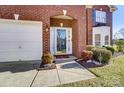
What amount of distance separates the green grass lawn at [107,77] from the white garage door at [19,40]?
3229 millimetres

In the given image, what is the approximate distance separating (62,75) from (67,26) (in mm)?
Answer: 5052

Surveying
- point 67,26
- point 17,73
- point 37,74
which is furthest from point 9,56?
point 67,26

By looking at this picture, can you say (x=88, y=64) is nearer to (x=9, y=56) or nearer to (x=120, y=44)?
(x=120, y=44)

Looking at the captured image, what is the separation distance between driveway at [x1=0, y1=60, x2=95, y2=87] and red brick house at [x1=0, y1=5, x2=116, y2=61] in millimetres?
1679

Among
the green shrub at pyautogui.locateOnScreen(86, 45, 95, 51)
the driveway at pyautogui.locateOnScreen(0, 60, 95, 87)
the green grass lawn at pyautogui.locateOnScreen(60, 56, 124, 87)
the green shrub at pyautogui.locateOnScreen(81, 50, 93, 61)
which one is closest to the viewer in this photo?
the green grass lawn at pyautogui.locateOnScreen(60, 56, 124, 87)

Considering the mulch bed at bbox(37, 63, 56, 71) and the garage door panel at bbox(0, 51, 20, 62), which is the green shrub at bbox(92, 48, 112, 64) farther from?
the garage door panel at bbox(0, 51, 20, 62)

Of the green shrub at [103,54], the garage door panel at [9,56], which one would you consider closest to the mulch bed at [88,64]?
the green shrub at [103,54]

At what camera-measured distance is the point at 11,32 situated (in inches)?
412

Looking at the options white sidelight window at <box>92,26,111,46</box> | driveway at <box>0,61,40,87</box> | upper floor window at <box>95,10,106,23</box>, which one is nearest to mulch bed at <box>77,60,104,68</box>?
white sidelight window at <box>92,26,111,46</box>

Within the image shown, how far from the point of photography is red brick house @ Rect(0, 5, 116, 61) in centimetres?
1090

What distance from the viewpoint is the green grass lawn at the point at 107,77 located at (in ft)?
23.8

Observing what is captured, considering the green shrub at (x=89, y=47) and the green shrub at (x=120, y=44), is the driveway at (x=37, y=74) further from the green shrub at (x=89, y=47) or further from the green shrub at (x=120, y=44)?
the green shrub at (x=120, y=44)
